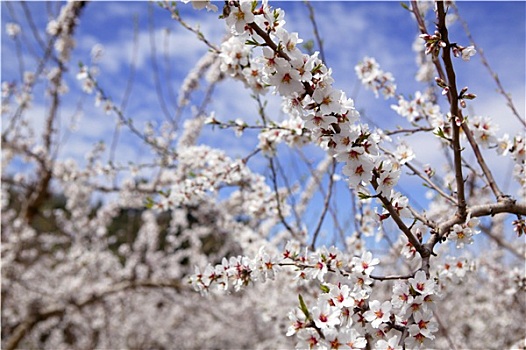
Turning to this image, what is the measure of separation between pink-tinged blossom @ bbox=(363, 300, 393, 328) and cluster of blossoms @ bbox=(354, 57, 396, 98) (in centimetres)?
154

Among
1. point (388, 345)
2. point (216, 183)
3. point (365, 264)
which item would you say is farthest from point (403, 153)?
point (216, 183)

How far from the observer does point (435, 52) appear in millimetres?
1273

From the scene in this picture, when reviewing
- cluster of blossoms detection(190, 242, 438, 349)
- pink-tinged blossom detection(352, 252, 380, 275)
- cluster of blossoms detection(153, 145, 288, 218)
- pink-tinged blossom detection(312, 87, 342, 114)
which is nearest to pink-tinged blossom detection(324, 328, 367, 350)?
cluster of blossoms detection(190, 242, 438, 349)

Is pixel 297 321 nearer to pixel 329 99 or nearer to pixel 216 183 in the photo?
pixel 329 99

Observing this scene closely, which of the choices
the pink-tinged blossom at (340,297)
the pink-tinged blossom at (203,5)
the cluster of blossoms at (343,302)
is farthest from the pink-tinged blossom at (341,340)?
the pink-tinged blossom at (203,5)

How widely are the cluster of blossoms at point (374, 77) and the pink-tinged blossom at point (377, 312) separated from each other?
60.8 inches

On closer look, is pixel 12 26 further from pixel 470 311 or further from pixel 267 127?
pixel 470 311

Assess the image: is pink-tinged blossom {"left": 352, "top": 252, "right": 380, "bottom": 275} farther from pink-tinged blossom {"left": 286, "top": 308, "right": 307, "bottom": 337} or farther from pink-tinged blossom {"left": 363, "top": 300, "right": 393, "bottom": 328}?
pink-tinged blossom {"left": 286, "top": 308, "right": 307, "bottom": 337}

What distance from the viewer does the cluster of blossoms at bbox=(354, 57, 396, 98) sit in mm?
2494

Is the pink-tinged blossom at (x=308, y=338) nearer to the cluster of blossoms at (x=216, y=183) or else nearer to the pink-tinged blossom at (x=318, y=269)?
the pink-tinged blossom at (x=318, y=269)

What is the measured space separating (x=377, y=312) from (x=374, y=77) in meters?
1.57

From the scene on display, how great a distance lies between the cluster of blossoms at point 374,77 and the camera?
2494 millimetres

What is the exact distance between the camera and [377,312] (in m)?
1.22

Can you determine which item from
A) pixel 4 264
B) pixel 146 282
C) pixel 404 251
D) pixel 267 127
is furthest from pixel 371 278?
pixel 4 264
